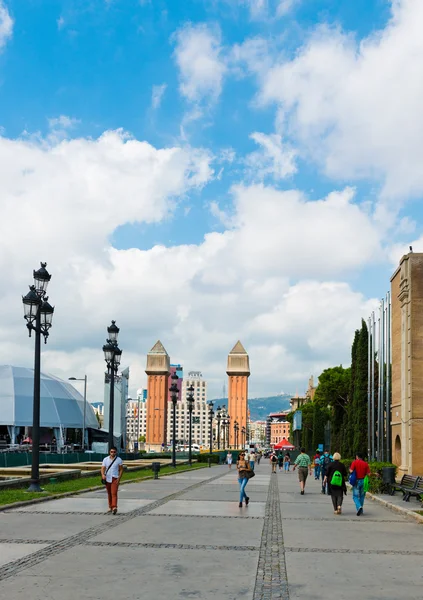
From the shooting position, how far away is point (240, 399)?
181 meters

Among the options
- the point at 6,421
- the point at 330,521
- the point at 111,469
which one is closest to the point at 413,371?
the point at 330,521

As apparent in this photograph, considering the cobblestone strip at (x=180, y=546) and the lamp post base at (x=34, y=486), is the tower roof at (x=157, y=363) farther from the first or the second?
the cobblestone strip at (x=180, y=546)

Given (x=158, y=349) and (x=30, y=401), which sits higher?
(x=158, y=349)

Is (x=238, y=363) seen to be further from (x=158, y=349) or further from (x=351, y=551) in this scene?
(x=351, y=551)

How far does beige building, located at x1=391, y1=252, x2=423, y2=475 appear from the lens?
29.6 m

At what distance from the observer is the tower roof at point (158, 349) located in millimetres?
189500

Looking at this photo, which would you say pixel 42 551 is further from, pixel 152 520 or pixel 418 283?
pixel 418 283

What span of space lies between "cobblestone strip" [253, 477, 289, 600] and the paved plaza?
1 centimetres

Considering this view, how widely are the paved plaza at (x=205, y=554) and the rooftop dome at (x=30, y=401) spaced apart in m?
85.7

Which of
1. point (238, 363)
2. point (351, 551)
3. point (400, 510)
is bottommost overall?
point (400, 510)

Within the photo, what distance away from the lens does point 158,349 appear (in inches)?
7520

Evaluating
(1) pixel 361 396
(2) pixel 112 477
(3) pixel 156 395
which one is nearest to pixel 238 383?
(3) pixel 156 395

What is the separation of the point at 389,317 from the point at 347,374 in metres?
48.7

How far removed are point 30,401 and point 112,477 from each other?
296 feet
